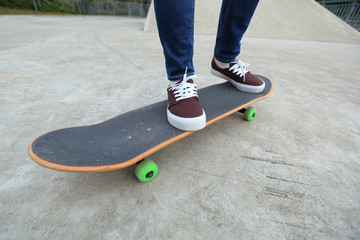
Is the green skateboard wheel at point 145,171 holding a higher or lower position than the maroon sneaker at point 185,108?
lower

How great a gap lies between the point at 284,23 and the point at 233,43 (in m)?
6.71

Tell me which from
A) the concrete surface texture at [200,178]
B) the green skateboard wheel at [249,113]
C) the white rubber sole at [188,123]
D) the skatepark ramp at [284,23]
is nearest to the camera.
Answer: the concrete surface texture at [200,178]

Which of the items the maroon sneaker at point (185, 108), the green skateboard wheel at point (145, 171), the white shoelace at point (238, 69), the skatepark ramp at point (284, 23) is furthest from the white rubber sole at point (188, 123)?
the skatepark ramp at point (284, 23)

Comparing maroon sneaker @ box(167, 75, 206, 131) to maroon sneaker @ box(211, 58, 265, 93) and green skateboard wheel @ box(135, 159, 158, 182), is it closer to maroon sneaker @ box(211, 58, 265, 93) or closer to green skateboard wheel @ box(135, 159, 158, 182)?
green skateboard wheel @ box(135, 159, 158, 182)

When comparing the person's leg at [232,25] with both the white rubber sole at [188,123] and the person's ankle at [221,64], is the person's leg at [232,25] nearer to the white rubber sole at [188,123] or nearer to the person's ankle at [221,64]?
the person's ankle at [221,64]

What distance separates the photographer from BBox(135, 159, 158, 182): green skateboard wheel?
72 cm

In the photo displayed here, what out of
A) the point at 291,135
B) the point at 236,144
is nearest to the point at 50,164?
the point at 236,144

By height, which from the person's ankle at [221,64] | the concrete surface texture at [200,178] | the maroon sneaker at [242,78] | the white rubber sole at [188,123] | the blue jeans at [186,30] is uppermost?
the blue jeans at [186,30]

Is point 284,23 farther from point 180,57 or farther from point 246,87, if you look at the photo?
point 180,57

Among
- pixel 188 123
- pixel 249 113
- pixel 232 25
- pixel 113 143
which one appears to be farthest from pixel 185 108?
pixel 232 25

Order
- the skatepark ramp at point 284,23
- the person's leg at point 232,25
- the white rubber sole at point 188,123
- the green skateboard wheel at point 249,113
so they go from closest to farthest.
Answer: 1. the white rubber sole at point 188,123
2. the person's leg at point 232,25
3. the green skateboard wheel at point 249,113
4. the skatepark ramp at point 284,23

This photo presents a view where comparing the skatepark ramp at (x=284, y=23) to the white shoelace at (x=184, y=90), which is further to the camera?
the skatepark ramp at (x=284, y=23)

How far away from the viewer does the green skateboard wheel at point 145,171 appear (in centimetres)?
72

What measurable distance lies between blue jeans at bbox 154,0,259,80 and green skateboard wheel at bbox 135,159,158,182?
0.50m
